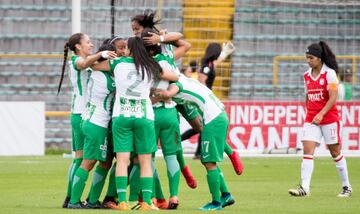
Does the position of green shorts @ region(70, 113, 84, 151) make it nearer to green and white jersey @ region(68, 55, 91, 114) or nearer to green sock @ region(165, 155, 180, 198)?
green and white jersey @ region(68, 55, 91, 114)

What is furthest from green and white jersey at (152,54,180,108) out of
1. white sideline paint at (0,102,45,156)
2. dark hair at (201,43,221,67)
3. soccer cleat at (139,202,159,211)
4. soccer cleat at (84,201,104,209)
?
white sideline paint at (0,102,45,156)

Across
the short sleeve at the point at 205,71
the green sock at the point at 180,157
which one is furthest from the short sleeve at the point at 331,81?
the short sleeve at the point at 205,71

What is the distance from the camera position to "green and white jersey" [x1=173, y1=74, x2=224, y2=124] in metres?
12.2

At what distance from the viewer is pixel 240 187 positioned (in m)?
16.1

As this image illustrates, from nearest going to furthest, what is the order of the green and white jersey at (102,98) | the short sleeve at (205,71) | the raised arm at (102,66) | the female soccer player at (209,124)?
the raised arm at (102,66), the female soccer player at (209,124), the green and white jersey at (102,98), the short sleeve at (205,71)

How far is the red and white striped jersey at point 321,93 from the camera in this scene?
15.0 meters

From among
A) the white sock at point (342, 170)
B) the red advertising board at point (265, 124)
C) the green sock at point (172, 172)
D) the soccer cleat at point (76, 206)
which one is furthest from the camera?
the red advertising board at point (265, 124)

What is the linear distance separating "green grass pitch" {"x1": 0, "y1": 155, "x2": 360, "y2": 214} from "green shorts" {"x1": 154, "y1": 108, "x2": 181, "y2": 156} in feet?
2.39

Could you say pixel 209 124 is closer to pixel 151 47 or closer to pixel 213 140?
pixel 213 140

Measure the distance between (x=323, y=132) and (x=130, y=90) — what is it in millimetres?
4313

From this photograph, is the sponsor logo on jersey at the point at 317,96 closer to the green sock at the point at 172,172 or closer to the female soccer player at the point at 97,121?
the green sock at the point at 172,172

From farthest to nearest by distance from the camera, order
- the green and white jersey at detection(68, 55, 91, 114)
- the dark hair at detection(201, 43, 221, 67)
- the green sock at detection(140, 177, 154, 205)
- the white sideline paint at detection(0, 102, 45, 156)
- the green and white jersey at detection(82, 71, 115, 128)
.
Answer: the white sideline paint at detection(0, 102, 45, 156), the dark hair at detection(201, 43, 221, 67), the green and white jersey at detection(68, 55, 91, 114), the green and white jersey at detection(82, 71, 115, 128), the green sock at detection(140, 177, 154, 205)

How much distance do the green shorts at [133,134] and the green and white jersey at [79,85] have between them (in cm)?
106

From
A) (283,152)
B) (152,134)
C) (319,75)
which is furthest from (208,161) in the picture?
(283,152)
